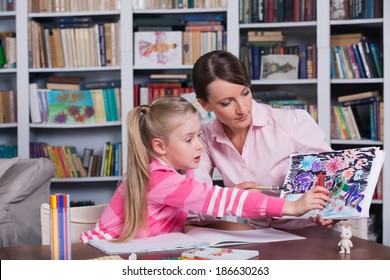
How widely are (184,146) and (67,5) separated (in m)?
2.80

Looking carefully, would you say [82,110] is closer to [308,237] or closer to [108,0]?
[108,0]

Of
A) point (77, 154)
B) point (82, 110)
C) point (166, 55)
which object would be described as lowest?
point (77, 154)

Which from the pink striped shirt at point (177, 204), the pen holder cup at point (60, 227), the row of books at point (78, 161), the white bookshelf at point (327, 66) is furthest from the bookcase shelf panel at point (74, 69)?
the pen holder cup at point (60, 227)

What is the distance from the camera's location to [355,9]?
157 inches

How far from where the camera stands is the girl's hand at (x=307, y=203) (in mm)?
1423

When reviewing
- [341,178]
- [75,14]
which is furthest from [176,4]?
[341,178]

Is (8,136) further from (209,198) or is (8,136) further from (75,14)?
(209,198)

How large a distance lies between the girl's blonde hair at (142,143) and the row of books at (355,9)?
2.52 metres

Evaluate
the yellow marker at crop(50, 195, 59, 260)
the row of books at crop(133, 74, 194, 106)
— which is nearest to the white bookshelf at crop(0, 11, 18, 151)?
the row of books at crop(133, 74, 194, 106)

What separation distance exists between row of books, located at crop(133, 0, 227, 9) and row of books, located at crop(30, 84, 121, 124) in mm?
575

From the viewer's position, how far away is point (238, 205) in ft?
4.86

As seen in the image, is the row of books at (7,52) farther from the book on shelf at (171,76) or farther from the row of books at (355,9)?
the row of books at (355,9)
